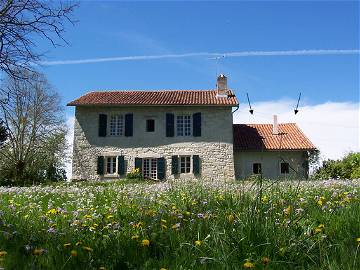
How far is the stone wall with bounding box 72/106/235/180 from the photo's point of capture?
31.1 meters

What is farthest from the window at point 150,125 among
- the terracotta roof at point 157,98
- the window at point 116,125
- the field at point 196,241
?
the field at point 196,241

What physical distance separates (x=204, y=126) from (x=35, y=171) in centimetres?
1406

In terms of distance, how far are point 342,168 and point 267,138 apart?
9.23 m

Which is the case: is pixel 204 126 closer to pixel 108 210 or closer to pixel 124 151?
pixel 124 151

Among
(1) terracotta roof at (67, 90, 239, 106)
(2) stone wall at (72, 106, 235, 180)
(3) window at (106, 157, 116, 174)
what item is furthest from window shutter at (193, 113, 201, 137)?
(3) window at (106, 157, 116, 174)

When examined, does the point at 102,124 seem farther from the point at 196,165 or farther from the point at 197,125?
the point at 196,165

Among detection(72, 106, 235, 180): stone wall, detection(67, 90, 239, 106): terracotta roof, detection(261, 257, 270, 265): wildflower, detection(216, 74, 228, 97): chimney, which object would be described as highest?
detection(216, 74, 228, 97): chimney

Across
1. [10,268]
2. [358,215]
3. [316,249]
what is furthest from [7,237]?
[358,215]

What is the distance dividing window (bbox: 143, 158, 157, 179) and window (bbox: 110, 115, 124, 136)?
283cm

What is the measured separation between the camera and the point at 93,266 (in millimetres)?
3688

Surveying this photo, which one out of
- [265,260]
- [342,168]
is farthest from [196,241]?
[342,168]

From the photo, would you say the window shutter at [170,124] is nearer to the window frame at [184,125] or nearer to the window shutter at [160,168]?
the window frame at [184,125]

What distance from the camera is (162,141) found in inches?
1237

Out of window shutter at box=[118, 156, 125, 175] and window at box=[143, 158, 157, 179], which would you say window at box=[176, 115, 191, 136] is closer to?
window at box=[143, 158, 157, 179]
